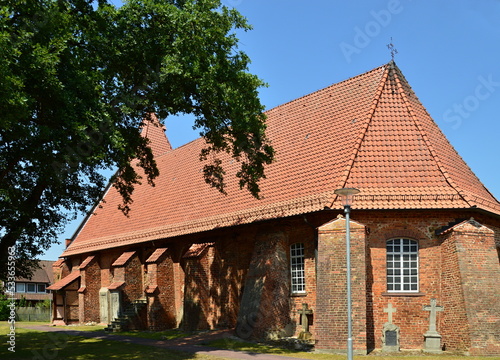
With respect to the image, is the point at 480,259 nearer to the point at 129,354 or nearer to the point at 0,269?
the point at 129,354

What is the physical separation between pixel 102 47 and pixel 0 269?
8.31 metres

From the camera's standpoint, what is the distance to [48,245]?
19953 mm

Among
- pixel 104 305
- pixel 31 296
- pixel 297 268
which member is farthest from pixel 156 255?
pixel 31 296

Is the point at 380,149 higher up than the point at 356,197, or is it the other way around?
the point at 380,149

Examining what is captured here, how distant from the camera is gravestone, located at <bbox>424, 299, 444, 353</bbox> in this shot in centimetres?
1705

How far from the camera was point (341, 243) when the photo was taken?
17.5 m

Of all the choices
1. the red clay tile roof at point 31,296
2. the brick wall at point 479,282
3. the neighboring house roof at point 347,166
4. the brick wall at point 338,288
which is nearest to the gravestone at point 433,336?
the brick wall at point 479,282

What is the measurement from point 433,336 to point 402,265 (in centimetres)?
236

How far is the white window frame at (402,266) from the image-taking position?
18.1m

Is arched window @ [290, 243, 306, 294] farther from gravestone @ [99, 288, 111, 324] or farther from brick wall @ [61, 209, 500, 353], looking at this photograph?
gravestone @ [99, 288, 111, 324]

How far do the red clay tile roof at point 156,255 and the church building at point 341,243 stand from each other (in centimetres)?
14

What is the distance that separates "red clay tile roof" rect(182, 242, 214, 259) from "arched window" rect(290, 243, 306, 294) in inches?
184

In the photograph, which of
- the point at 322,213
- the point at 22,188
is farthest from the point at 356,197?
the point at 22,188

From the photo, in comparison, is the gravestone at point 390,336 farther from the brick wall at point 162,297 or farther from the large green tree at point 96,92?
the brick wall at point 162,297
